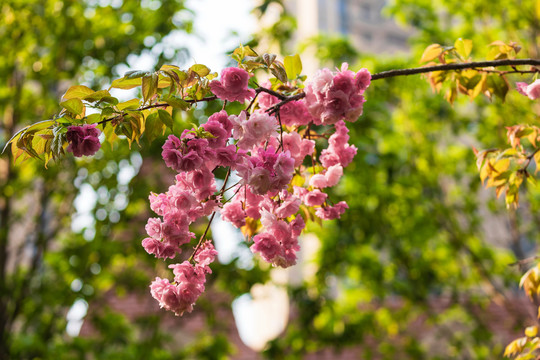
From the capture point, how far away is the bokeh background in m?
3.93

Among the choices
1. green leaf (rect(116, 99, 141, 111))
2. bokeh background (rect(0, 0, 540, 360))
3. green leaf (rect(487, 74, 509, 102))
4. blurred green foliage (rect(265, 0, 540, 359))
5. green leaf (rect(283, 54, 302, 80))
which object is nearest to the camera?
green leaf (rect(116, 99, 141, 111))

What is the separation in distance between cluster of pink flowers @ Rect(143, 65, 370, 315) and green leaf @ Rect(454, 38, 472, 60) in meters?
0.55

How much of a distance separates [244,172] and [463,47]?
87 centimetres

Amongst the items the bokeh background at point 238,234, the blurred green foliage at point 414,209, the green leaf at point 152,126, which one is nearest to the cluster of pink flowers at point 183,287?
the green leaf at point 152,126

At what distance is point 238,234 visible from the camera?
4.40 m

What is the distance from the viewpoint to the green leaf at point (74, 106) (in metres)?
1.10

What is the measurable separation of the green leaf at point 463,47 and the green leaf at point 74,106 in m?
1.07

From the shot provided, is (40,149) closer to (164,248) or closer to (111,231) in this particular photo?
(164,248)

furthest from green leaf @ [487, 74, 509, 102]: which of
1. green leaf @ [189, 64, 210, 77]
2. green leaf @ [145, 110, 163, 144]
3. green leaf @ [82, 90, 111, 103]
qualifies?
green leaf @ [82, 90, 111, 103]

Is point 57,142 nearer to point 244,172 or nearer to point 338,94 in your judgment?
point 244,172

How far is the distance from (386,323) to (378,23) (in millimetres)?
9611

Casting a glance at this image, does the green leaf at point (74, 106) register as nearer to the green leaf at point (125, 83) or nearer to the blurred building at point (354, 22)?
the green leaf at point (125, 83)

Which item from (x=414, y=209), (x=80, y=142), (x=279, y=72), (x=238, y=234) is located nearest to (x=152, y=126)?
(x=80, y=142)

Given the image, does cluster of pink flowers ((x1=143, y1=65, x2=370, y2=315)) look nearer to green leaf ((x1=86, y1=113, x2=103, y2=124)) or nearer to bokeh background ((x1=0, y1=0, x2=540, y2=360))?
green leaf ((x1=86, y1=113, x2=103, y2=124))
